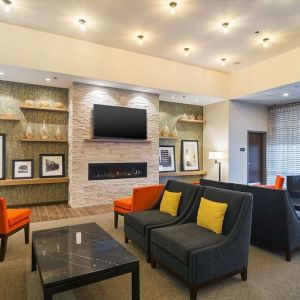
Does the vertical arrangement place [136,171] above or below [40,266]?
above

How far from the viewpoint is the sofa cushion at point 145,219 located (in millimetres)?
3055

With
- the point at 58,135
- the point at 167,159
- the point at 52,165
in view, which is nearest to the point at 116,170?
the point at 52,165

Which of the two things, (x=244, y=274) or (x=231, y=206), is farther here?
(x=231, y=206)

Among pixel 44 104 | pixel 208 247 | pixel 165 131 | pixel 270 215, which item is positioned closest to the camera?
pixel 208 247

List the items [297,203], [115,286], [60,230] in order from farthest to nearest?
[297,203]
[60,230]
[115,286]

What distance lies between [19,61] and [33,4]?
1.21 m

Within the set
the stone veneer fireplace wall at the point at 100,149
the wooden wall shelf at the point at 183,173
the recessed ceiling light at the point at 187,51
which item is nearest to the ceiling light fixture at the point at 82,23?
the stone veneer fireplace wall at the point at 100,149

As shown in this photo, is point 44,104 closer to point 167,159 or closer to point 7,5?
point 7,5

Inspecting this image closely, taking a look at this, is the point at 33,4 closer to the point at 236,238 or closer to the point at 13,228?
Answer: the point at 13,228

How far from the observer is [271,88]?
606cm

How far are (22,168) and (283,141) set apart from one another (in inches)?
318

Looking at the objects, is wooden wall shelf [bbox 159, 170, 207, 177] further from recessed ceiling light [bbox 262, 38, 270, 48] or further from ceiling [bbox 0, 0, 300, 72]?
recessed ceiling light [bbox 262, 38, 270, 48]

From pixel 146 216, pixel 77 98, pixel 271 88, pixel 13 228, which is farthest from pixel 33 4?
pixel 271 88

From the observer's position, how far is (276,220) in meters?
3.03
